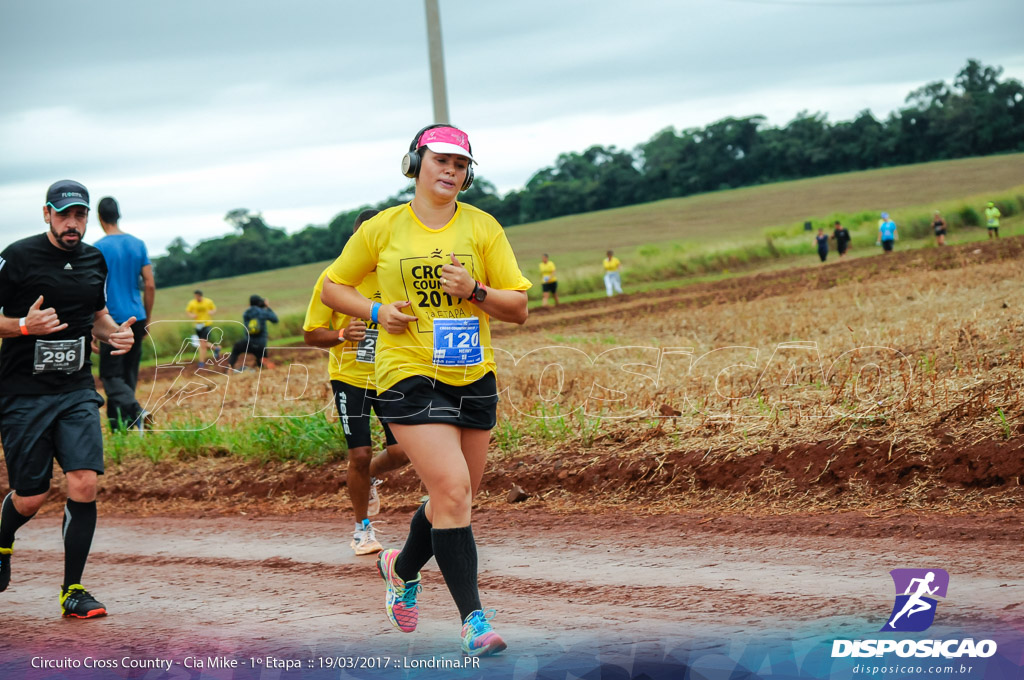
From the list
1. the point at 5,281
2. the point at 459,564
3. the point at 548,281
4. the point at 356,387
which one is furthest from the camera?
the point at 548,281

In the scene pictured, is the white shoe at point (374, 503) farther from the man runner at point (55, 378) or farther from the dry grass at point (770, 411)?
the man runner at point (55, 378)

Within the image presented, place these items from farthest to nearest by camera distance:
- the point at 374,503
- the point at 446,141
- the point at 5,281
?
the point at 374,503 → the point at 5,281 → the point at 446,141

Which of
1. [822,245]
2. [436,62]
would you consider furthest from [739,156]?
[436,62]

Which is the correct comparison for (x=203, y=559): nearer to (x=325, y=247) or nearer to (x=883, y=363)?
(x=883, y=363)

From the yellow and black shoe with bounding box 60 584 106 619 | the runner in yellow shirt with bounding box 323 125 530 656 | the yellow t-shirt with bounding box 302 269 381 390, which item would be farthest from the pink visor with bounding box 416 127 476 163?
the yellow and black shoe with bounding box 60 584 106 619

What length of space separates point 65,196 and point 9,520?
1882 millimetres

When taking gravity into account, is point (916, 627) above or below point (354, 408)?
below

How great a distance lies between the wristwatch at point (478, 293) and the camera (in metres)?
4.76

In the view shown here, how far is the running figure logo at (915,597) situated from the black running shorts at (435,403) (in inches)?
75.7

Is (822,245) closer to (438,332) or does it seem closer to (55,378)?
(55,378)

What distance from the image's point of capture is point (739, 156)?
107 meters

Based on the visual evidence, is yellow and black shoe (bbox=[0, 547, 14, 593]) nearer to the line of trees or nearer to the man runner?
the man runner

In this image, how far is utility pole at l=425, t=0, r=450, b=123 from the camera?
12.7m

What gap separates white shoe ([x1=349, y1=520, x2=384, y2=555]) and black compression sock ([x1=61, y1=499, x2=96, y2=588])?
1.82 m
